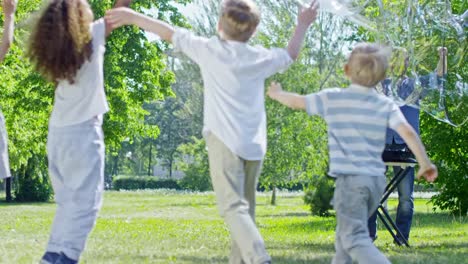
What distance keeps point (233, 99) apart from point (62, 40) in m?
1.19

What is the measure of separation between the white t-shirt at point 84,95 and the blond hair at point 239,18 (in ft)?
2.73

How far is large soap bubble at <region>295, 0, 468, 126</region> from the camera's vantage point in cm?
960

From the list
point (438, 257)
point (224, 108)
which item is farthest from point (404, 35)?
point (224, 108)

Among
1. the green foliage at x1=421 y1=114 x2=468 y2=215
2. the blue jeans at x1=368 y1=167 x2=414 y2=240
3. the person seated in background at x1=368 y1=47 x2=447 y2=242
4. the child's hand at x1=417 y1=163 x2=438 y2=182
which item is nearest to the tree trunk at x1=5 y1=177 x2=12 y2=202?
the green foliage at x1=421 y1=114 x2=468 y2=215

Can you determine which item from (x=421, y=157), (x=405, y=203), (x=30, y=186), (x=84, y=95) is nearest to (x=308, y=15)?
(x=421, y=157)

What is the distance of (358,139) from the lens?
672 cm

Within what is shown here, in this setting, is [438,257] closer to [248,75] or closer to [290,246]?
[290,246]

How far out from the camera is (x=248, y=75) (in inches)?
266

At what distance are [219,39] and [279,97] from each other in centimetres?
56

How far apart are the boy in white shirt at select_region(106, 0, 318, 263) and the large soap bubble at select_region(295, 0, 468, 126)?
97.7 inches

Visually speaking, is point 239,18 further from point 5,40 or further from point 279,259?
point 279,259

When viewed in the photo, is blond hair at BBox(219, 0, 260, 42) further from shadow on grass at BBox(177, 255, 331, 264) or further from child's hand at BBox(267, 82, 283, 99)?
shadow on grass at BBox(177, 255, 331, 264)

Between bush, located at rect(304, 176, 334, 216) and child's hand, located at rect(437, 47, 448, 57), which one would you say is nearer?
child's hand, located at rect(437, 47, 448, 57)

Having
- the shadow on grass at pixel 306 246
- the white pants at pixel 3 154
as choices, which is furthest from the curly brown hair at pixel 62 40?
the shadow on grass at pixel 306 246
